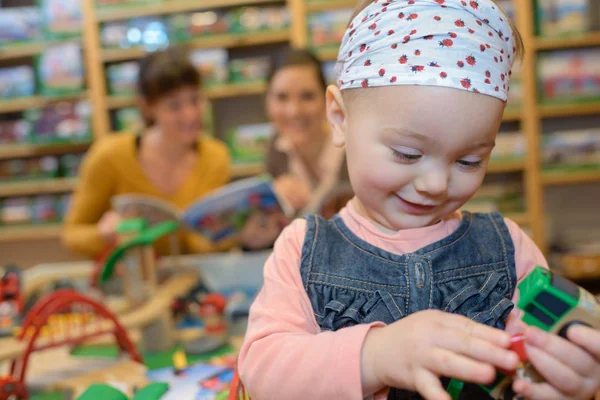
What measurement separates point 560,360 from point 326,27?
2.81 meters

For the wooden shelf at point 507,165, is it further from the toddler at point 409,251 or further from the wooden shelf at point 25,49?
the wooden shelf at point 25,49

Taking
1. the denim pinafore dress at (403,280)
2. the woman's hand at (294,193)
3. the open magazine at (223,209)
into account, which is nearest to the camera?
the denim pinafore dress at (403,280)

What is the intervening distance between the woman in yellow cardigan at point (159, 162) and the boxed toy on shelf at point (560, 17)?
5.85 ft

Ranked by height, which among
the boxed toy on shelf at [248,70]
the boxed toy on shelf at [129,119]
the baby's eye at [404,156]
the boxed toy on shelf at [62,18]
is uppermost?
the boxed toy on shelf at [62,18]

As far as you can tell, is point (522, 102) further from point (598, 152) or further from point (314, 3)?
point (314, 3)

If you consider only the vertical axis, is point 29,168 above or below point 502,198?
above

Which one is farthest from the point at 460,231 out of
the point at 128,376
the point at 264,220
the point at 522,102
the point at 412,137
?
the point at 522,102

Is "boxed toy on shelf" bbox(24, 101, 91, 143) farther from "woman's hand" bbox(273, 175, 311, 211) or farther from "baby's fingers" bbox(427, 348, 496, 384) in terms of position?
"baby's fingers" bbox(427, 348, 496, 384)

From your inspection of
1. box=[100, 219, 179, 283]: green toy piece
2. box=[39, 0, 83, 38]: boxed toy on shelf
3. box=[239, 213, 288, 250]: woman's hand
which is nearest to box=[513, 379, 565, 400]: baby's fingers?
box=[100, 219, 179, 283]: green toy piece

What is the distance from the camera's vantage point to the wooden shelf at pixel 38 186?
3.47 meters

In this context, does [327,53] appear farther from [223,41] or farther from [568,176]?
[568,176]

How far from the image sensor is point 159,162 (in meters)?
2.27

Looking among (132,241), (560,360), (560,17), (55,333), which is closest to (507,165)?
(560,17)

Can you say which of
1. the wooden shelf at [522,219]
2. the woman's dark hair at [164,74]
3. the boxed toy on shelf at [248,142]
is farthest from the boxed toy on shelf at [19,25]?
the wooden shelf at [522,219]
